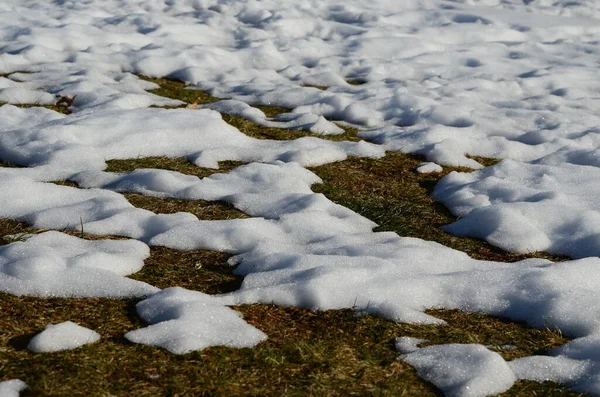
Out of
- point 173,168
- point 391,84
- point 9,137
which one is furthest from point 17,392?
point 391,84

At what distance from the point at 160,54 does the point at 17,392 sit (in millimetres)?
6636

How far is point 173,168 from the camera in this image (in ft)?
17.6

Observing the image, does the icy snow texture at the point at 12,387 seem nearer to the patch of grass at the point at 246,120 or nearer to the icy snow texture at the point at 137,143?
the icy snow texture at the point at 137,143

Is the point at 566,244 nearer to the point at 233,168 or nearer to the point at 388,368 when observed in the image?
the point at 388,368

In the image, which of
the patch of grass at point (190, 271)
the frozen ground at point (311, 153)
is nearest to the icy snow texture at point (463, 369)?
the frozen ground at point (311, 153)

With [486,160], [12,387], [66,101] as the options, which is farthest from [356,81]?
[12,387]

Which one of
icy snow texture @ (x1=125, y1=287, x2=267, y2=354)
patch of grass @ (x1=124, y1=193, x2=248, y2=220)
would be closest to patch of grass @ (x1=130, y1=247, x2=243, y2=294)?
icy snow texture @ (x1=125, y1=287, x2=267, y2=354)

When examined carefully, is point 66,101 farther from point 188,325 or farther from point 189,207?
point 188,325

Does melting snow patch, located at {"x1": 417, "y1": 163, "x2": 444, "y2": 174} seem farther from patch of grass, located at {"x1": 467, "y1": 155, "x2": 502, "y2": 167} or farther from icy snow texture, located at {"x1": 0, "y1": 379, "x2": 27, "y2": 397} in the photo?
icy snow texture, located at {"x1": 0, "y1": 379, "x2": 27, "y2": 397}

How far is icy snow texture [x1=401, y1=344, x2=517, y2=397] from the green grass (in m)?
0.04

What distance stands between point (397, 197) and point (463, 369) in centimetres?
234

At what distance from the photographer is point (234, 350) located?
302 cm

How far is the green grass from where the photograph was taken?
2746mm

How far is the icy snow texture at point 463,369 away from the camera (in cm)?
284
